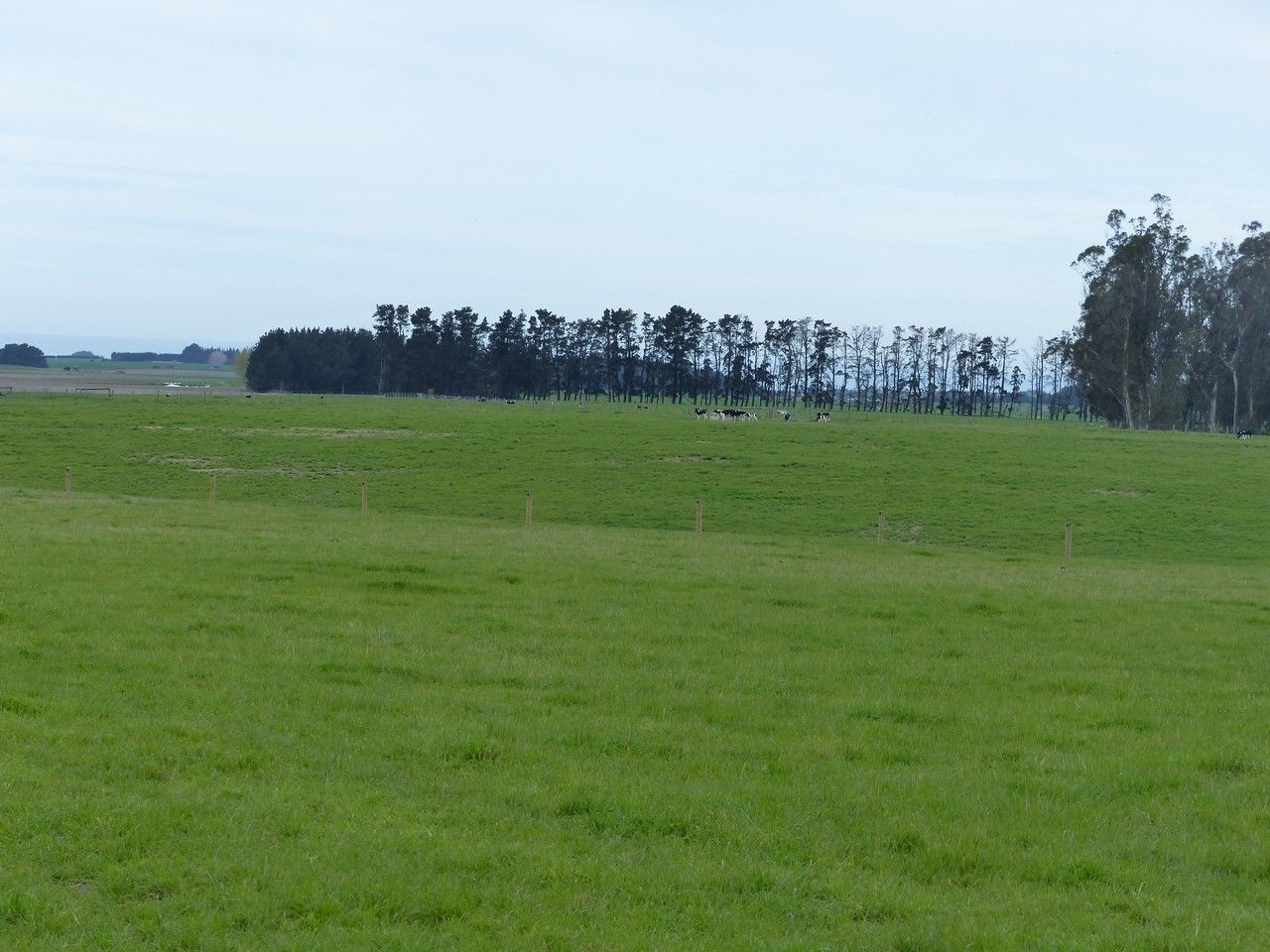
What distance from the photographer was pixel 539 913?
7.46 m

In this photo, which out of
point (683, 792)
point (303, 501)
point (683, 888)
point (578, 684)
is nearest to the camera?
point (683, 888)

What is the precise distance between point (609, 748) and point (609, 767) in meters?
0.66

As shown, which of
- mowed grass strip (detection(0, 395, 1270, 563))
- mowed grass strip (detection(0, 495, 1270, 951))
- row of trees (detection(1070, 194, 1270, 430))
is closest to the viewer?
mowed grass strip (detection(0, 495, 1270, 951))

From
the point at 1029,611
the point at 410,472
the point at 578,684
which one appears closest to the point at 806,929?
Answer: the point at 578,684

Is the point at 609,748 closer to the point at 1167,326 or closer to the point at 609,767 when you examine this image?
the point at 609,767

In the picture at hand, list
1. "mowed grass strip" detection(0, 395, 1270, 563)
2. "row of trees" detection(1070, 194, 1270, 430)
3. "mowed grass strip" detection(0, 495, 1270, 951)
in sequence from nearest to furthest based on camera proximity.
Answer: "mowed grass strip" detection(0, 495, 1270, 951)
"mowed grass strip" detection(0, 395, 1270, 563)
"row of trees" detection(1070, 194, 1270, 430)

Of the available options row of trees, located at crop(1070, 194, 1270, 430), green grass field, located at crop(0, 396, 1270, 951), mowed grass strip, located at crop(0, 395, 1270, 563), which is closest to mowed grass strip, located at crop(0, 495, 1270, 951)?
green grass field, located at crop(0, 396, 1270, 951)

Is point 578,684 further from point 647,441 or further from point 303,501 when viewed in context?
point 647,441

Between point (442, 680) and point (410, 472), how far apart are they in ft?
154

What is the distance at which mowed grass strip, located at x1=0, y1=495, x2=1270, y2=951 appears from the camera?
7535mm

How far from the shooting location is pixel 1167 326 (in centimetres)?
11638

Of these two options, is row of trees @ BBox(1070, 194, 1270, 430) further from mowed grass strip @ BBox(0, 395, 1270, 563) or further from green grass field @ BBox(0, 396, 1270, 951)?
green grass field @ BBox(0, 396, 1270, 951)

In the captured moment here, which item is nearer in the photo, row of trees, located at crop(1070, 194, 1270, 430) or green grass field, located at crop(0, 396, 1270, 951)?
green grass field, located at crop(0, 396, 1270, 951)

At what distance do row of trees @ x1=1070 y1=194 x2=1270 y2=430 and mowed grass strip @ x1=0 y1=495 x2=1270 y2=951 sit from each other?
331 feet
